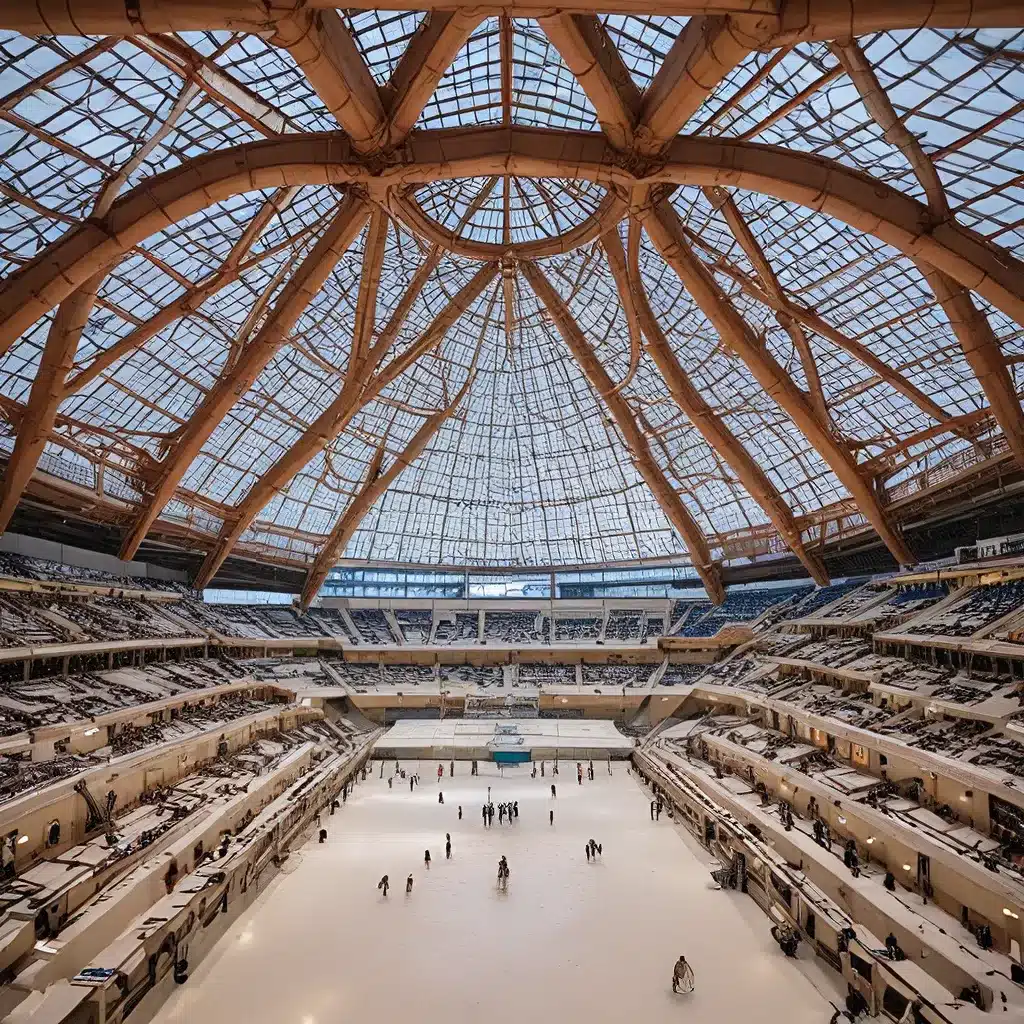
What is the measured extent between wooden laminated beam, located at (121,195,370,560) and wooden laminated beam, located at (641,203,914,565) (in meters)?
12.0

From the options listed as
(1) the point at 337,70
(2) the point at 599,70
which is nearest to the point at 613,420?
(2) the point at 599,70

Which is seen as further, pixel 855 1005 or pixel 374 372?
pixel 374 372

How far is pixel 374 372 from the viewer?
3953 centimetres

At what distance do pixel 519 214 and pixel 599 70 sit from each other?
21727 mm

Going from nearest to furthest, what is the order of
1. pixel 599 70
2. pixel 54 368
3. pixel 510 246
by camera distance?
pixel 599 70 < pixel 54 368 < pixel 510 246

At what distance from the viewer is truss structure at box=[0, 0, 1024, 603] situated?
19.3 meters

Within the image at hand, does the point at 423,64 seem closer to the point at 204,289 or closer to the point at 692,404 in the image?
the point at 204,289

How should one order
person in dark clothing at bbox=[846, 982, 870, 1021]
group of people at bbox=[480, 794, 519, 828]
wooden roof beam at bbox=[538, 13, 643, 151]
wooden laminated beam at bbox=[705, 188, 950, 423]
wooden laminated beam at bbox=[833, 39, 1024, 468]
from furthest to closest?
1. group of people at bbox=[480, 794, 519, 828]
2. wooden laminated beam at bbox=[705, 188, 950, 423]
3. wooden laminated beam at bbox=[833, 39, 1024, 468]
4. wooden roof beam at bbox=[538, 13, 643, 151]
5. person in dark clothing at bbox=[846, 982, 870, 1021]

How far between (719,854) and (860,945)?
33.2ft

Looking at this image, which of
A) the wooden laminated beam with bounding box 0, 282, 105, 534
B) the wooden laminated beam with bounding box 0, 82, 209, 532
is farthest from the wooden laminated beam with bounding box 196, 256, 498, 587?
the wooden laminated beam with bounding box 0, 282, 105, 534

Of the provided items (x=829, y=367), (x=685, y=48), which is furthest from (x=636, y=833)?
(x=685, y=48)

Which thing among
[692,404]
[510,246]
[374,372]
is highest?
[510,246]

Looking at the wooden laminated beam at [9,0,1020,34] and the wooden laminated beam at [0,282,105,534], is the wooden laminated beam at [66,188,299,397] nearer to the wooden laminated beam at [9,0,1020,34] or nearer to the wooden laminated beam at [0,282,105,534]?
the wooden laminated beam at [0,282,105,534]

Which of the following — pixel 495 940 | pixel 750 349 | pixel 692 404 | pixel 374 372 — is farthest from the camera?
pixel 374 372
